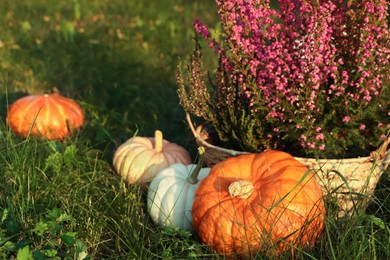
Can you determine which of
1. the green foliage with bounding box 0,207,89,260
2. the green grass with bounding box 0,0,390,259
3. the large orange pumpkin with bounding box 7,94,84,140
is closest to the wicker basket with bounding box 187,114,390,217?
the green grass with bounding box 0,0,390,259

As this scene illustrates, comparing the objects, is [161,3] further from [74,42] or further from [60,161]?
[60,161]

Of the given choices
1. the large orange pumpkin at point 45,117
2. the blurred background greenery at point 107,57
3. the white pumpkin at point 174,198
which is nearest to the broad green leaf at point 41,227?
the white pumpkin at point 174,198

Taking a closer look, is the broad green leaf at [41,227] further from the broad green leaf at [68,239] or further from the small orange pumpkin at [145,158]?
the small orange pumpkin at [145,158]

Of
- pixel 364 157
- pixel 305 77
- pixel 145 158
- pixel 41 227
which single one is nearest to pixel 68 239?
pixel 41 227

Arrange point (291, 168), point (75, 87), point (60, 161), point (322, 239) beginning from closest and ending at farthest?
1. point (322, 239)
2. point (291, 168)
3. point (60, 161)
4. point (75, 87)

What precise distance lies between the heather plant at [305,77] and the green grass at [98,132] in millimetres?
298

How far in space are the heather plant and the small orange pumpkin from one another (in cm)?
38

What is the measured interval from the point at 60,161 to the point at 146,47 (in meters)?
2.57

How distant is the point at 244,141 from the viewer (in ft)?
10.1

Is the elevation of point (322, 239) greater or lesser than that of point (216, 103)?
lesser

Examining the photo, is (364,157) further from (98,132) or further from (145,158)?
(98,132)

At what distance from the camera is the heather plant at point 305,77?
2.87m

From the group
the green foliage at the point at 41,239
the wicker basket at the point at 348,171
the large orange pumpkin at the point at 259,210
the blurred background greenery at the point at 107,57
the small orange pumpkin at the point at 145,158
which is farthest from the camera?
the blurred background greenery at the point at 107,57

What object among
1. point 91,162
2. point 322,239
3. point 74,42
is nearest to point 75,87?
point 74,42
